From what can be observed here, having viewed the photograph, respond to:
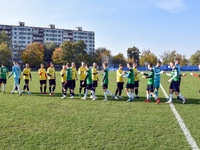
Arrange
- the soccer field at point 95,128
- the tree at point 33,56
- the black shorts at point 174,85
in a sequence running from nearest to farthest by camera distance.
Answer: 1. the soccer field at point 95,128
2. the black shorts at point 174,85
3. the tree at point 33,56

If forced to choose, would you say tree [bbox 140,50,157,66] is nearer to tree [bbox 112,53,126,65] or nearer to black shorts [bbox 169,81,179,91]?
tree [bbox 112,53,126,65]

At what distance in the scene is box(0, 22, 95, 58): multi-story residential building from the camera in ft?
378

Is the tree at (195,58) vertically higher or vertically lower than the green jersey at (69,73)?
higher

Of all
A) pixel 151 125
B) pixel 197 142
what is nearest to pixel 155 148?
pixel 197 142

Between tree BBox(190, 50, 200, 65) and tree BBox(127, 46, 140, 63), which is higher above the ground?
tree BBox(127, 46, 140, 63)

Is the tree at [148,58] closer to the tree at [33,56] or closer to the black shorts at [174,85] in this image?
the tree at [33,56]

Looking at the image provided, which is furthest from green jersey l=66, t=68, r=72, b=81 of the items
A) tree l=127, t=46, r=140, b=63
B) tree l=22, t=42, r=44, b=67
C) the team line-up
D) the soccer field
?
tree l=127, t=46, r=140, b=63

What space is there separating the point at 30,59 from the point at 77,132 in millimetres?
78794

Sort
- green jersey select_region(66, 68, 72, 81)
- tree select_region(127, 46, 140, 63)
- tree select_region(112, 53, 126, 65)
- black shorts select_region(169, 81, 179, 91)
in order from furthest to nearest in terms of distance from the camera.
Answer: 1. tree select_region(127, 46, 140, 63)
2. tree select_region(112, 53, 126, 65)
3. green jersey select_region(66, 68, 72, 81)
4. black shorts select_region(169, 81, 179, 91)

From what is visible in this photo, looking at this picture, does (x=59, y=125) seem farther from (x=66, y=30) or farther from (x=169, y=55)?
(x=66, y=30)

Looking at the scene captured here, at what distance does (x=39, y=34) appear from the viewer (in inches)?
4719

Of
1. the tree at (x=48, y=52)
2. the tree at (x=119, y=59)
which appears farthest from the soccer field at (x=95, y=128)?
the tree at (x=119, y=59)

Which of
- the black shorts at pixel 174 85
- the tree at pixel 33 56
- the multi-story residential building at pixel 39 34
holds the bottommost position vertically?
the black shorts at pixel 174 85

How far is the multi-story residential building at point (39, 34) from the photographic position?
4540 inches
